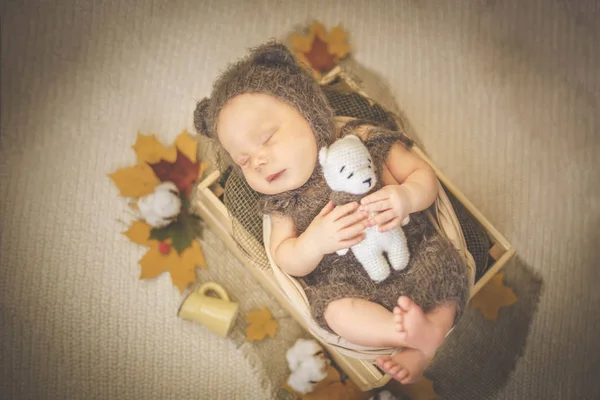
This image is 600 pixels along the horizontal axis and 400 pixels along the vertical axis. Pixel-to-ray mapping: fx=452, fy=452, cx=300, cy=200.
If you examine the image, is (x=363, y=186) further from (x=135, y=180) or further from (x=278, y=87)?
(x=135, y=180)

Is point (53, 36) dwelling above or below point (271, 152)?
above

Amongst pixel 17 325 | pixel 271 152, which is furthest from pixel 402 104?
pixel 17 325

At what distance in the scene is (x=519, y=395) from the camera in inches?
43.1

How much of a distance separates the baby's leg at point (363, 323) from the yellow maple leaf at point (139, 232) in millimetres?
584

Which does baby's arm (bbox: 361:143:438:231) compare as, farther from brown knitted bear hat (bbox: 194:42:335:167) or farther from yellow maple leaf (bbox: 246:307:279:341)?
yellow maple leaf (bbox: 246:307:279:341)

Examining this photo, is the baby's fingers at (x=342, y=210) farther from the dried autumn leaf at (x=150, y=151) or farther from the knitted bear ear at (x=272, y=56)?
A: the dried autumn leaf at (x=150, y=151)

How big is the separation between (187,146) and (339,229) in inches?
24.9

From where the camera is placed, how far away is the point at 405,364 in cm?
74

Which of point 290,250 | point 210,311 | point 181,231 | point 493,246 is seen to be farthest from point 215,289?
point 493,246

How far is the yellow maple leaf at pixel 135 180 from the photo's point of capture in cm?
116

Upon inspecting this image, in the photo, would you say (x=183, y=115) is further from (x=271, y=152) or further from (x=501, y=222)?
(x=501, y=222)

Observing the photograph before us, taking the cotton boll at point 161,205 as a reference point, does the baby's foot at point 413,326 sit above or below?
below

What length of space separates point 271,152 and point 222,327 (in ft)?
1.70

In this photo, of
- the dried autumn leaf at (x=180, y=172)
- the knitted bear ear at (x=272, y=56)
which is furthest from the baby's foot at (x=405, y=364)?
the dried autumn leaf at (x=180, y=172)
